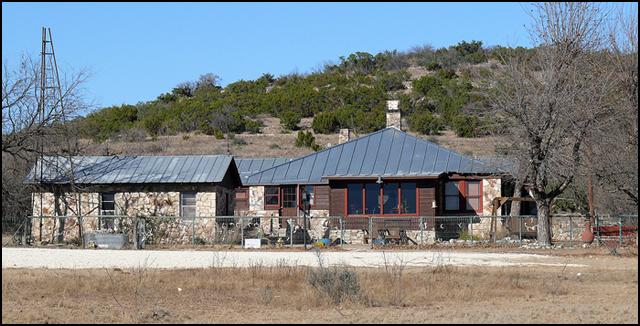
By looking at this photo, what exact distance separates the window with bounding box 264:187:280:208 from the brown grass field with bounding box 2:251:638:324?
76.3 ft

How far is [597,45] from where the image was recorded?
34906 millimetres

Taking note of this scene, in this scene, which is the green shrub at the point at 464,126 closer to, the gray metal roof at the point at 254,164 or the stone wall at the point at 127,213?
the gray metal roof at the point at 254,164

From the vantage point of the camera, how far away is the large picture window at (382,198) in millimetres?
40531

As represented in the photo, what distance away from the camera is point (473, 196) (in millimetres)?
43344

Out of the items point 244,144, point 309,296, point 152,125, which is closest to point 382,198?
point 309,296

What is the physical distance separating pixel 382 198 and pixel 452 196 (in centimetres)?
427

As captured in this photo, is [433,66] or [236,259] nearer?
[236,259]

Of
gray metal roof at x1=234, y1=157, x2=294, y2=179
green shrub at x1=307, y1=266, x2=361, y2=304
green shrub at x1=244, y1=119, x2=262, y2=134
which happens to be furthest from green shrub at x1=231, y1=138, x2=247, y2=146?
green shrub at x1=307, y1=266, x2=361, y2=304

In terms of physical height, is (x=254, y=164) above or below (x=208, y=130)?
below

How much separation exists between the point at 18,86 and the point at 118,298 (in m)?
22.7

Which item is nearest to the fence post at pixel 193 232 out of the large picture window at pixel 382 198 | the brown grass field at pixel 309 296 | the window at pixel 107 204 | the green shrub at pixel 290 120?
the window at pixel 107 204

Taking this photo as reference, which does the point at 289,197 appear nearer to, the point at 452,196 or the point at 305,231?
the point at 452,196

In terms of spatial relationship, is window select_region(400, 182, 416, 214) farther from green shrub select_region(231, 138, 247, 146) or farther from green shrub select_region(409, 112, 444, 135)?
green shrub select_region(409, 112, 444, 135)

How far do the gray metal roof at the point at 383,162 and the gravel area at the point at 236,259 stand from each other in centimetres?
891
